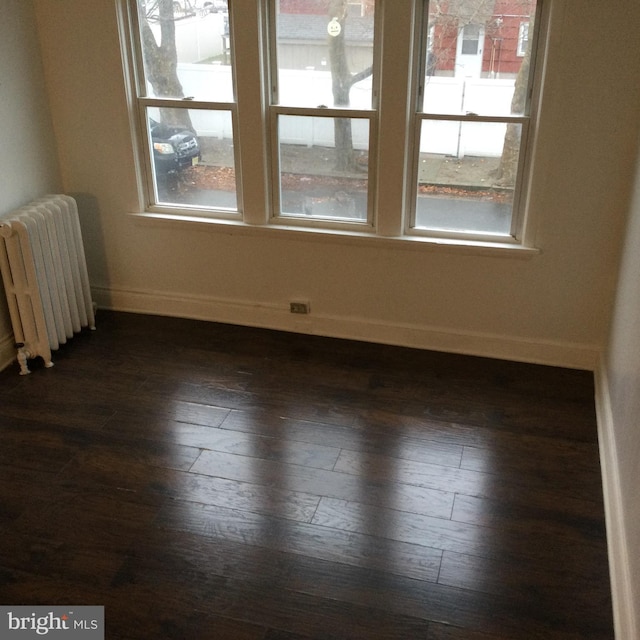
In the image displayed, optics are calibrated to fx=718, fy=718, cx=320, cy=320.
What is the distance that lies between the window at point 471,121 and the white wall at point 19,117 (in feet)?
6.76

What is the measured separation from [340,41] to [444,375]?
1752 mm

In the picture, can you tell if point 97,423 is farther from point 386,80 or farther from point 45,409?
point 386,80

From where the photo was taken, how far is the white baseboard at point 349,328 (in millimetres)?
3785

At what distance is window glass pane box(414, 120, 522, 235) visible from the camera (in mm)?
3533

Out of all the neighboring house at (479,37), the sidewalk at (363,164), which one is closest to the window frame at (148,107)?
the sidewalk at (363,164)

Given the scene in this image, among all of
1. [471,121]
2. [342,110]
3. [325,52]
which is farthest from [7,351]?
[471,121]

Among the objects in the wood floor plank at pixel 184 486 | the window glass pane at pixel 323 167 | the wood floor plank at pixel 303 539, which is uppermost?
the window glass pane at pixel 323 167

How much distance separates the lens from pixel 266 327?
13.8 feet

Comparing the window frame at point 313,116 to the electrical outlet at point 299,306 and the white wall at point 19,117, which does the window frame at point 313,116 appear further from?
the white wall at point 19,117

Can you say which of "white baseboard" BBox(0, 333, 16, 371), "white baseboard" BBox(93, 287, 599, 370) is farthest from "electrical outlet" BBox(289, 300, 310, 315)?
"white baseboard" BBox(0, 333, 16, 371)

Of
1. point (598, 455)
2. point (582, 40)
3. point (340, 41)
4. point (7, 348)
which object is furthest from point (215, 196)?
point (598, 455)

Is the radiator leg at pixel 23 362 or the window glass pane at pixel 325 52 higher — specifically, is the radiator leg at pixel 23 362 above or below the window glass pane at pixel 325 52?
below

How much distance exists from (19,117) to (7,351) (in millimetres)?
1237

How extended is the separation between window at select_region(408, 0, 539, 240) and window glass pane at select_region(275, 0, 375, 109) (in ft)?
0.97
